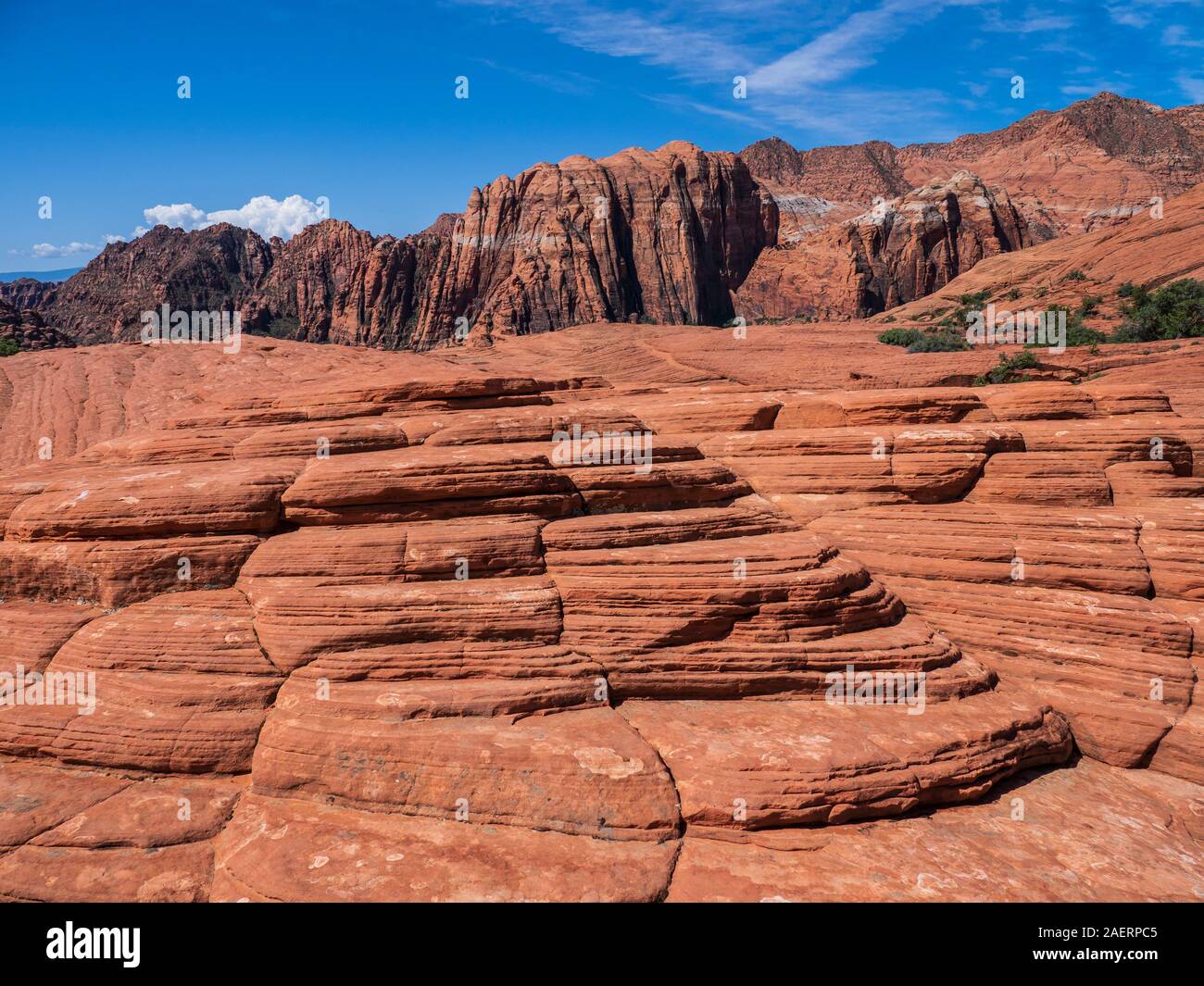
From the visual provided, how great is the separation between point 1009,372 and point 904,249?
262ft

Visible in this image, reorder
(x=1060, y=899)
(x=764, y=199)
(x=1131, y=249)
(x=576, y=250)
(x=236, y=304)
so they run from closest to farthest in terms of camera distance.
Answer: (x=1060, y=899) → (x=1131, y=249) → (x=576, y=250) → (x=764, y=199) → (x=236, y=304)

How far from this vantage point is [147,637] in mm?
12078

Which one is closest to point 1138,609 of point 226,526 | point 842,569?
point 842,569

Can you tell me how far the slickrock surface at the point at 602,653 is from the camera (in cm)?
970

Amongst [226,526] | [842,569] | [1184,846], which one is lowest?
[1184,846]

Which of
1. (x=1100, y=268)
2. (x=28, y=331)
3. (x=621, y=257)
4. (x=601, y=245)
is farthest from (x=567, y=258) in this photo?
(x=1100, y=268)

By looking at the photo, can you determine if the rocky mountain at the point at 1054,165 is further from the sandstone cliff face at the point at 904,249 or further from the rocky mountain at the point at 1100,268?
the rocky mountain at the point at 1100,268

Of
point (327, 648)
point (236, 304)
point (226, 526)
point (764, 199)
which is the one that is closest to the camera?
point (327, 648)

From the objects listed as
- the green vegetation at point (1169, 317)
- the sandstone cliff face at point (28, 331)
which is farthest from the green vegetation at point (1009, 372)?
the sandstone cliff face at point (28, 331)

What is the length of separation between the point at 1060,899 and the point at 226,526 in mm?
14590

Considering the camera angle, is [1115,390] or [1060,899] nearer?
[1060,899]

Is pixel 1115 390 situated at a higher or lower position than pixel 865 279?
lower

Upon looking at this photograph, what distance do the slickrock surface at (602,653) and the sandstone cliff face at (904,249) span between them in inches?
3316

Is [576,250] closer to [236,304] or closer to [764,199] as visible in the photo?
[764,199]
